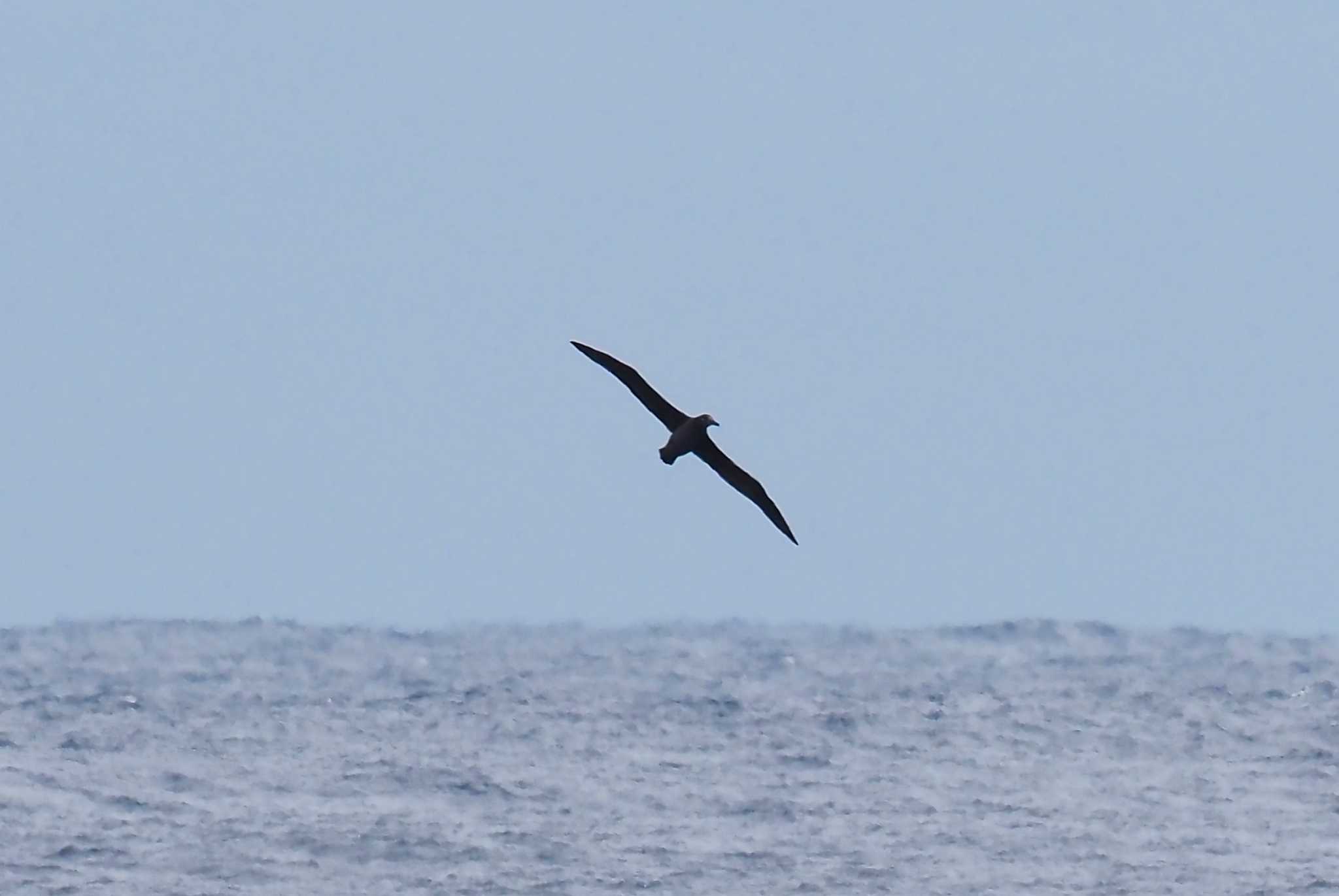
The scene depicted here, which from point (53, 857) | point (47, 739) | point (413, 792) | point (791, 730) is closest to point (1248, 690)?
point (791, 730)

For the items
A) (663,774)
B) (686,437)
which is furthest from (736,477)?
(663,774)

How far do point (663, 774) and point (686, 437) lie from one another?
2995 cm

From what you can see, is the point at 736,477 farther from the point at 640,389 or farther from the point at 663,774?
the point at 663,774

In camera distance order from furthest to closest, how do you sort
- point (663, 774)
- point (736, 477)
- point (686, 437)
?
point (663, 774) < point (736, 477) < point (686, 437)

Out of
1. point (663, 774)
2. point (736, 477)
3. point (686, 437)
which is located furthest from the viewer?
point (663, 774)

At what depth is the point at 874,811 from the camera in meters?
41.0

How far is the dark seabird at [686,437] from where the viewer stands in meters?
15.2

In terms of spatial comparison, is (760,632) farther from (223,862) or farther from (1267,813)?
(223,862)

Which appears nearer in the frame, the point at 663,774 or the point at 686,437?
the point at 686,437

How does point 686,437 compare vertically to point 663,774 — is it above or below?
above

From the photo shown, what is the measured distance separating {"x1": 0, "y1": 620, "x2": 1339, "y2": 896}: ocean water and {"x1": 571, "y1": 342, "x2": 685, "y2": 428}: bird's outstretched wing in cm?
1907

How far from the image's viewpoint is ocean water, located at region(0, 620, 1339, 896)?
35.1m

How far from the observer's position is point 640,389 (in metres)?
15.6

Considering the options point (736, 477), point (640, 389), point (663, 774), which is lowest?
point (663, 774)
